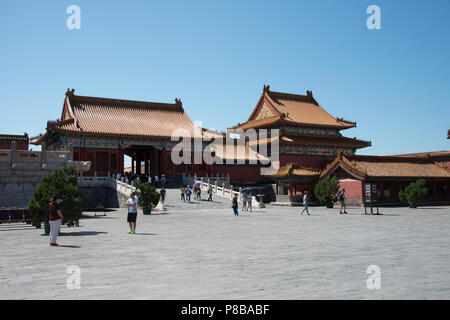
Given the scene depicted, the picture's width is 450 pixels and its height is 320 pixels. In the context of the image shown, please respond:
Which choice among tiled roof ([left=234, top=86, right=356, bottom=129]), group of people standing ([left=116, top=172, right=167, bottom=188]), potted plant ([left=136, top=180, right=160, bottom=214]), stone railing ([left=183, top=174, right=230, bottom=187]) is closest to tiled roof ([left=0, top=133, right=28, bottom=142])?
group of people standing ([left=116, top=172, right=167, bottom=188])

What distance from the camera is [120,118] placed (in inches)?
1668

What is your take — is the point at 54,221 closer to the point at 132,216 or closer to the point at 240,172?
the point at 132,216

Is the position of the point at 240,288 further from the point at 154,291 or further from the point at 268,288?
the point at 154,291

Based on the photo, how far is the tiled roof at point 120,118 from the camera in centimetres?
3869

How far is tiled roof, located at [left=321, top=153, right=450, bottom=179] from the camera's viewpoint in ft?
112

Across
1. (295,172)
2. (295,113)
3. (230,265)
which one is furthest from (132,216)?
(295,113)

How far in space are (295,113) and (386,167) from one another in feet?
48.0

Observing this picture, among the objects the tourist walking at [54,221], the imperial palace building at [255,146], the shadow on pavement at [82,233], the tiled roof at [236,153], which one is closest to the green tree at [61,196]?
the shadow on pavement at [82,233]

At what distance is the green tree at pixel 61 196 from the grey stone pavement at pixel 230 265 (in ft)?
5.91

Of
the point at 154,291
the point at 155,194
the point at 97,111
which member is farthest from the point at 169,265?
the point at 97,111

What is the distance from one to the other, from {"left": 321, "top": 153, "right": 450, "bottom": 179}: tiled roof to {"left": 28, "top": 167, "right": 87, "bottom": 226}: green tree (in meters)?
23.3

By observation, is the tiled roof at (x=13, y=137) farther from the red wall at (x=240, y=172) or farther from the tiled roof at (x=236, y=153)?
the red wall at (x=240, y=172)

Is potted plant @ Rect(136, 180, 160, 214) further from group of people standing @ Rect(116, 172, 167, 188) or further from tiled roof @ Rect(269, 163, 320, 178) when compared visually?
tiled roof @ Rect(269, 163, 320, 178)
